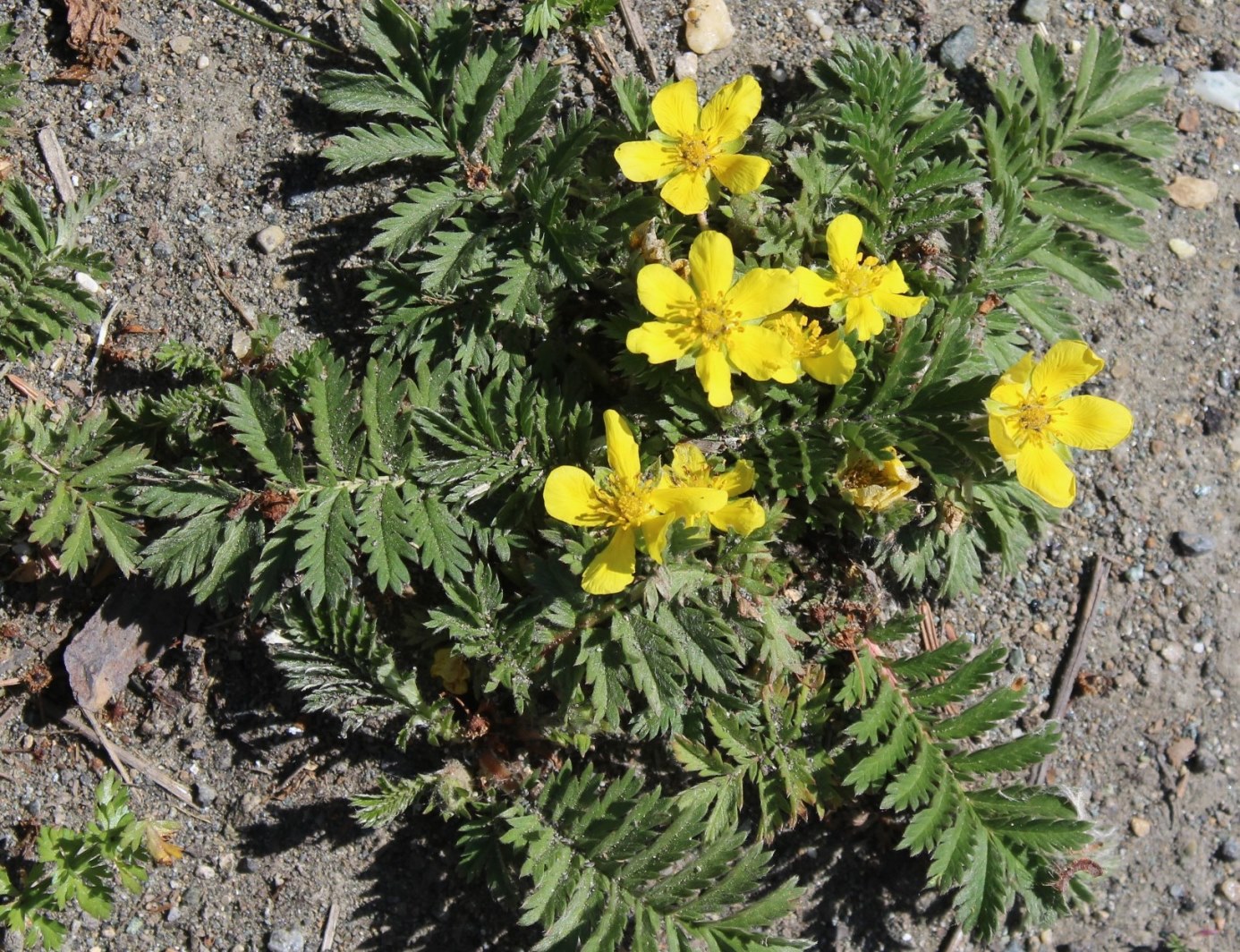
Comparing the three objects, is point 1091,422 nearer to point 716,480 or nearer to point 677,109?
point 716,480

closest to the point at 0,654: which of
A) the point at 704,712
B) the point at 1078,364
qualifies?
the point at 704,712

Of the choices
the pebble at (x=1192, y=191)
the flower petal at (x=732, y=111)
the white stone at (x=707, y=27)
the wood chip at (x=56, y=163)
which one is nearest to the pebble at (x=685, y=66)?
the white stone at (x=707, y=27)

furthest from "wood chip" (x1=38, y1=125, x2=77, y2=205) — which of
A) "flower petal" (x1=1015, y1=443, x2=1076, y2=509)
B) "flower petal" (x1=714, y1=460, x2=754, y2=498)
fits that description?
"flower petal" (x1=1015, y1=443, x2=1076, y2=509)

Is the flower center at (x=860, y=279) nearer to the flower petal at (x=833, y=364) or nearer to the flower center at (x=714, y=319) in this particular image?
the flower petal at (x=833, y=364)

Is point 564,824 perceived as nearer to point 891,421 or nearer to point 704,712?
point 704,712

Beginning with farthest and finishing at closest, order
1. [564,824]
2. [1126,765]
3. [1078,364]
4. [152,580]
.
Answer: [1126,765], [152,580], [564,824], [1078,364]

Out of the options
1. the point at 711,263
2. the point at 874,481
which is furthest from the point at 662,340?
the point at 874,481
